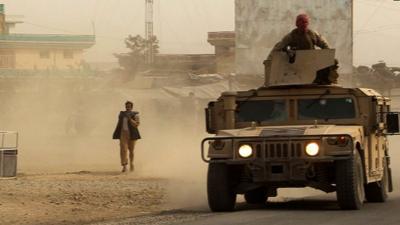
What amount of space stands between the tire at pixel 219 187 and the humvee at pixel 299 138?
0.05ft

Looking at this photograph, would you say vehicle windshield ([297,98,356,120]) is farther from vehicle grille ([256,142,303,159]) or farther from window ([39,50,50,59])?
window ([39,50,50,59])

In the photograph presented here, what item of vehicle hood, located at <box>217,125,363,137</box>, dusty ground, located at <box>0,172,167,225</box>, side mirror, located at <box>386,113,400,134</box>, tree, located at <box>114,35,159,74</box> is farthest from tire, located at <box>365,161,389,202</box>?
tree, located at <box>114,35,159,74</box>

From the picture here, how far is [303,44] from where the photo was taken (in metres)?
16.8

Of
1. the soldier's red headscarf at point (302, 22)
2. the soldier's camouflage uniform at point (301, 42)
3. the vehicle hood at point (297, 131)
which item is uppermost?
the soldier's red headscarf at point (302, 22)

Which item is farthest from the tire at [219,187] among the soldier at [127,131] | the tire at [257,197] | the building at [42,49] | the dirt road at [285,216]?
the building at [42,49]

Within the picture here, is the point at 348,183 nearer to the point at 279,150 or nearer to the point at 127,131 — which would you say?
the point at 279,150

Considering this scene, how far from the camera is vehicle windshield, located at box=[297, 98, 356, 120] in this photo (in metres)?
15.8

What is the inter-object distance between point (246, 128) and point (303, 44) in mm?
2014

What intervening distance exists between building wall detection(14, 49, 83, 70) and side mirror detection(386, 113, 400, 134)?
56.5 m

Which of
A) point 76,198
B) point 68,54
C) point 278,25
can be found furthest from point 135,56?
point 76,198

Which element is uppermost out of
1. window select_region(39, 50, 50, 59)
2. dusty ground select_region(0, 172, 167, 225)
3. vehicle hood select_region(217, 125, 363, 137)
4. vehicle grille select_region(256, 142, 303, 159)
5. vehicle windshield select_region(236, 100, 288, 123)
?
window select_region(39, 50, 50, 59)

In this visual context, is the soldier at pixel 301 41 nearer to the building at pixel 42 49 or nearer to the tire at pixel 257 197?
the tire at pixel 257 197

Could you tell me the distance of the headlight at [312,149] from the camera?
14297 millimetres

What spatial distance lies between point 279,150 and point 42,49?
204 feet
